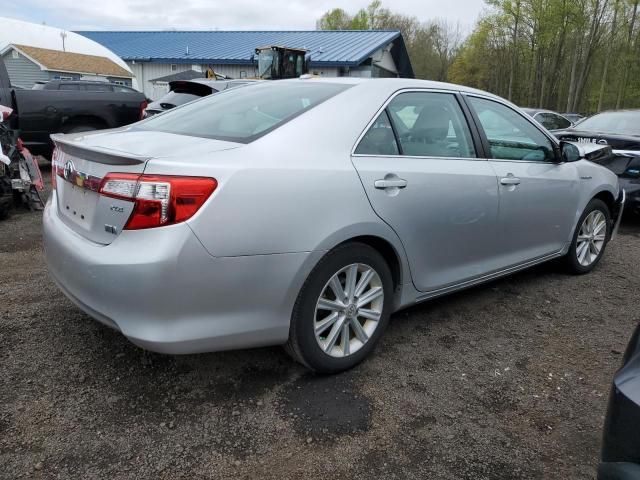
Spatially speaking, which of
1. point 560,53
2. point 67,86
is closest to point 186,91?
point 67,86

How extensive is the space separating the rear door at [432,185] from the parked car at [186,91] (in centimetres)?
500

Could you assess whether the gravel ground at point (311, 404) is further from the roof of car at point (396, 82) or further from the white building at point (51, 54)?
the white building at point (51, 54)

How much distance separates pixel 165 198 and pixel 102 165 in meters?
0.44

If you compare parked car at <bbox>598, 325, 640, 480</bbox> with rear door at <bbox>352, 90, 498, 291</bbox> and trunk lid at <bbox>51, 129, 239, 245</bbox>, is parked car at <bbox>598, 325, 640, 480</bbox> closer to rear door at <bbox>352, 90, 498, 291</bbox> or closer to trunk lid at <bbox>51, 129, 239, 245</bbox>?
rear door at <bbox>352, 90, 498, 291</bbox>

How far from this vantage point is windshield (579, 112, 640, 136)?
273 inches

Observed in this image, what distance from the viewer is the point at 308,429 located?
2.38 m

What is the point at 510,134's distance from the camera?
3.78m

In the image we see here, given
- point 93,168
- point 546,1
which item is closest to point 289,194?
point 93,168

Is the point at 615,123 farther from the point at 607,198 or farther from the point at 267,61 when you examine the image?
the point at 267,61

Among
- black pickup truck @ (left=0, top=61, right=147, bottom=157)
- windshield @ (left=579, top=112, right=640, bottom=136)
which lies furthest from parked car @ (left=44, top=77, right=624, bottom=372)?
black pickup truck @ (left=0, top=61, right=147, bottom=157)

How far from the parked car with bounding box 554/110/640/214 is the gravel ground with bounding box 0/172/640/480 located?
128 inches

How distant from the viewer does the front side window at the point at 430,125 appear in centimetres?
299

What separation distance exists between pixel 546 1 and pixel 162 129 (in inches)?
1635

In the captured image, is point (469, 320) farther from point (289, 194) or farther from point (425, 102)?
point (289, 194)
